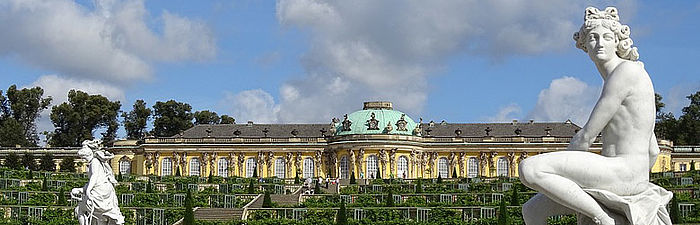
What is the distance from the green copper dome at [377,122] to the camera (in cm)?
6769

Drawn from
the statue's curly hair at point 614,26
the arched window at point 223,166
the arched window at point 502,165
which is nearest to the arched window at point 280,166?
the arched window at point 223,166

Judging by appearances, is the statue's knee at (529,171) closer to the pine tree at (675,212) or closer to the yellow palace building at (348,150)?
the pine tree at (675,212)

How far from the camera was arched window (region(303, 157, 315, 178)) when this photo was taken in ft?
228

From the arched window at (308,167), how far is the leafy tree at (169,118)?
19.9 metres

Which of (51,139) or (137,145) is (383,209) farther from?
(51,139)

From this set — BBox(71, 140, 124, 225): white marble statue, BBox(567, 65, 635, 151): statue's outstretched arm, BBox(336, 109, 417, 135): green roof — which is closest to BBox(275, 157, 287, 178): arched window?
BBox(336, 109, 417, 135): green roof

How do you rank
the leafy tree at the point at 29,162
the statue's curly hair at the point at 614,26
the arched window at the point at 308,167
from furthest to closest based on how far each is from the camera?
1. the arched window at the point at 308,167
2. the leafy tree at the point at 29,162
3. the statue's curly hair at the point at 614,26

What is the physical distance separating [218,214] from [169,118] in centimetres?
5659

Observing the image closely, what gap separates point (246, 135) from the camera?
73375mm

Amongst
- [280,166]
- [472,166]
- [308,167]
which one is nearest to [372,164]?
[308,167]

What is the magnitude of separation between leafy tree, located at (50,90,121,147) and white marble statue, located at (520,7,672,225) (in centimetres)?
7620

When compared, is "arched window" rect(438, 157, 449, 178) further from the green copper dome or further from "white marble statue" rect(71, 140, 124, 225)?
"white marble statue" rect(71, 140, 124, 225)

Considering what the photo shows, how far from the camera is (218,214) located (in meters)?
30.2

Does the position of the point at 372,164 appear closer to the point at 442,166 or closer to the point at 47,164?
the point at 442,166
